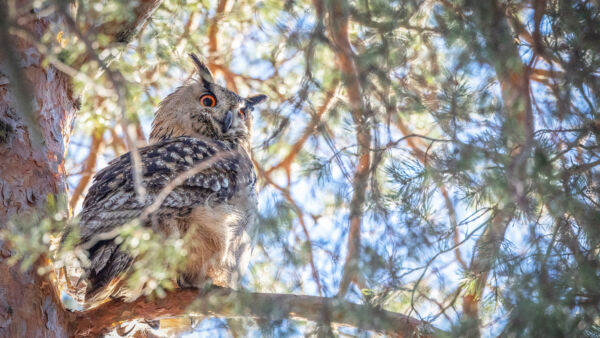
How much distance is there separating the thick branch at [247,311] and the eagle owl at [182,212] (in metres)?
Answer: 0.08

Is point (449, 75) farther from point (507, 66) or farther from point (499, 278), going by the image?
point (499, 278)

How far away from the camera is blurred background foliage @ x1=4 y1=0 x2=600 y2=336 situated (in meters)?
1.95

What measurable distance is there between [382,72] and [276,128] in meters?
0.45

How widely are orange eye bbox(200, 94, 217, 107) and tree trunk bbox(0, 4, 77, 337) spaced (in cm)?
106

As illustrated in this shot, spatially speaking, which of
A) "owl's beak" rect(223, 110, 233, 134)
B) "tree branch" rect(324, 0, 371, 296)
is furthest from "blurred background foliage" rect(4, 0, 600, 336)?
"owl's beak" rect(223, 110, 233, 134)

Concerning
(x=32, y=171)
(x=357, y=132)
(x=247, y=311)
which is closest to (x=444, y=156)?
(x=357, y=132)

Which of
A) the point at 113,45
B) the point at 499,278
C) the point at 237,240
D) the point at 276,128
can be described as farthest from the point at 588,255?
the point at 113,45

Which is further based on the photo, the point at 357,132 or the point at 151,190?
the point at 151,190

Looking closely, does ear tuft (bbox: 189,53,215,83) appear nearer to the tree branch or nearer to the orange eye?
the orange eye

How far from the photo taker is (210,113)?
3701 mm

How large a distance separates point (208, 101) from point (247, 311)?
1946mm

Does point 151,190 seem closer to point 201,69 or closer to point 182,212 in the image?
point 182,212

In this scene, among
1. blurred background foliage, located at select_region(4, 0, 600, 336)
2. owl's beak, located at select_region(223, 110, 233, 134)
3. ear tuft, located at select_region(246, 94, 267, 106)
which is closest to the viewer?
blurred background foliage, located at select_region(4, 0, 600, 336)

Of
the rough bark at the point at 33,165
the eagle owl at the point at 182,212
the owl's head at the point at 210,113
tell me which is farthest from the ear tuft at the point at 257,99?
the rough bark at the point at 33,165
